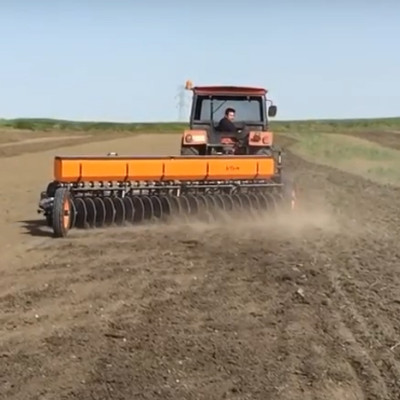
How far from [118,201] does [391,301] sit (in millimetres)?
5988

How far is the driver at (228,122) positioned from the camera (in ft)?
52.3

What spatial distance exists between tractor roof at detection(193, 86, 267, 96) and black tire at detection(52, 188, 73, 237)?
4486 millimetres

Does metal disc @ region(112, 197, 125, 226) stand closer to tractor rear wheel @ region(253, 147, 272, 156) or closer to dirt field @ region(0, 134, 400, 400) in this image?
dirt field @ region(0, 134, 400, 400)

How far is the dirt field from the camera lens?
5.57 meters

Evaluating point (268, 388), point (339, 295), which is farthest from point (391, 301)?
point (268, 388)

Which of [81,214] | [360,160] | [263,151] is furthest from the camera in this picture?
[360,160]

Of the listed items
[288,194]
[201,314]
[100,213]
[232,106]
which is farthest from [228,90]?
[201,314]

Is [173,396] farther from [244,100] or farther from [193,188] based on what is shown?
[244,100]

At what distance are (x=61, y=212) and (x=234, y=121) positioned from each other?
511cm

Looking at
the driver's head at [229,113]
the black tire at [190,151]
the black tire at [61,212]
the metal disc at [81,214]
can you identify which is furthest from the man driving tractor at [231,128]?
the black tire at [61,212]

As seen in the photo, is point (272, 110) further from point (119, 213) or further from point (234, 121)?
point (119, 213)

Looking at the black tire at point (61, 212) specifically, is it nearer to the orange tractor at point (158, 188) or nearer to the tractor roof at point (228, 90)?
the orange tractor at point (158, 188)

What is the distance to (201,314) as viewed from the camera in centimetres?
725

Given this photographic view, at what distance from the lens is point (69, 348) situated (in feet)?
20.4
